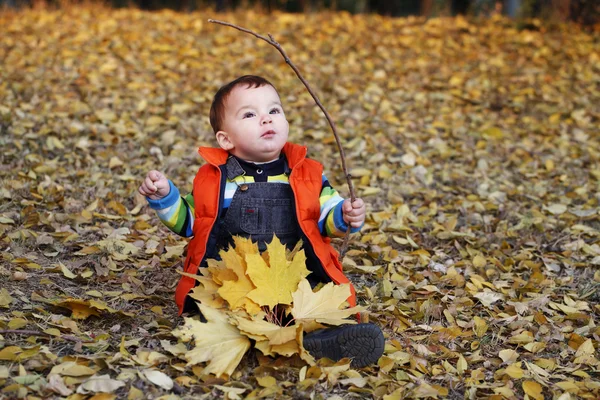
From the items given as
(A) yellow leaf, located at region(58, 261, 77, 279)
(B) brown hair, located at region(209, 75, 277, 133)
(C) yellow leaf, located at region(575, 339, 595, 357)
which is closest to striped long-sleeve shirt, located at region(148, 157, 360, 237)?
(B) brown hair, located at region(209, 75, 277, 133)

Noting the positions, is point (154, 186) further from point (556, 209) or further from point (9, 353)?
point (556, 209)

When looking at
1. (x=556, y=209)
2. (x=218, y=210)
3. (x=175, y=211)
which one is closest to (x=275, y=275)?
(x=218, y=210)

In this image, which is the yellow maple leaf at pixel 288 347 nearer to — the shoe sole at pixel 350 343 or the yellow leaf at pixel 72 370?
the shoe sole at pixel 350 343

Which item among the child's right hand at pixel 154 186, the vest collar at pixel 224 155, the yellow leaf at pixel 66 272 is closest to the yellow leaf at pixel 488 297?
the vest collar at pixel 224 155

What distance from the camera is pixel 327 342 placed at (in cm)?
205

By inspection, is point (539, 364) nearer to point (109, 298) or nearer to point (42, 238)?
point (109, 298)

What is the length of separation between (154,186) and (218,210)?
236 millimetres

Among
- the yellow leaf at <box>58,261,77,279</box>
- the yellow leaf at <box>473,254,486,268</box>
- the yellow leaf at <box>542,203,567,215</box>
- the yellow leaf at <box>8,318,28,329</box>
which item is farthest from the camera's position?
the yellow leaf at <box>542,203,567,215</box>

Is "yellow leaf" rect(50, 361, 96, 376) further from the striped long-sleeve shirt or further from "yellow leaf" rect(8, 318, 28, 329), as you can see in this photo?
the striped long-sleeve shirt

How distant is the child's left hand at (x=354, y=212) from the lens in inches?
87.6

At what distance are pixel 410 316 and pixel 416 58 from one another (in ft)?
15.0

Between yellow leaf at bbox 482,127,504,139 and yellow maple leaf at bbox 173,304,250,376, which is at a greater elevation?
yellow leaf at bbox 482,127,504,139

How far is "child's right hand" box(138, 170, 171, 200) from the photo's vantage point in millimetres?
2258

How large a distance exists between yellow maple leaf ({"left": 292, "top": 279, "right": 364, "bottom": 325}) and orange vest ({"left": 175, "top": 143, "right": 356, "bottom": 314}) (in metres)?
0.19
